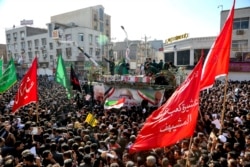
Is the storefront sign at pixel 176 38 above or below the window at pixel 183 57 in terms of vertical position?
above

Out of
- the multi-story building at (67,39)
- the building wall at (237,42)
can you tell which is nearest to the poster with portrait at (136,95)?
the building wall at (237,42)

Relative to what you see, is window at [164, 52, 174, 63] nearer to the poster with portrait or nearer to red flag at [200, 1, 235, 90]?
the poster with portrait

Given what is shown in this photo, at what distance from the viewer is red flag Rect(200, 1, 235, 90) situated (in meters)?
5.78

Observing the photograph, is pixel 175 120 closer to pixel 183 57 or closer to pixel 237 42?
pixel 237 42

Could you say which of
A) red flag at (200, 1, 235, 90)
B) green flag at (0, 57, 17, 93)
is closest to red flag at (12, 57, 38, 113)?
green flag at (0, 57, 17, 93)

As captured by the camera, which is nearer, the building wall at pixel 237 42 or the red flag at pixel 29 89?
the red flag at pixel 29 89

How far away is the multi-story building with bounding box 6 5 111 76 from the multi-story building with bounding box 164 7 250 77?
54.4ft

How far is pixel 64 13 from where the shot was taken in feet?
182

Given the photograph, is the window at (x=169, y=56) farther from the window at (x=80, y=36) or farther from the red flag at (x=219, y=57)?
the red flag at (x=219, y=57)

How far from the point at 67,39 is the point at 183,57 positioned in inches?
908

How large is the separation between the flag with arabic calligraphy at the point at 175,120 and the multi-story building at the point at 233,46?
2853cm

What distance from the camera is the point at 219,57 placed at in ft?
19.4

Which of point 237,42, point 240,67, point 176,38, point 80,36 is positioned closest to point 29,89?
point 240,67

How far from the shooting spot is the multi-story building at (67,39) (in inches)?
1916
